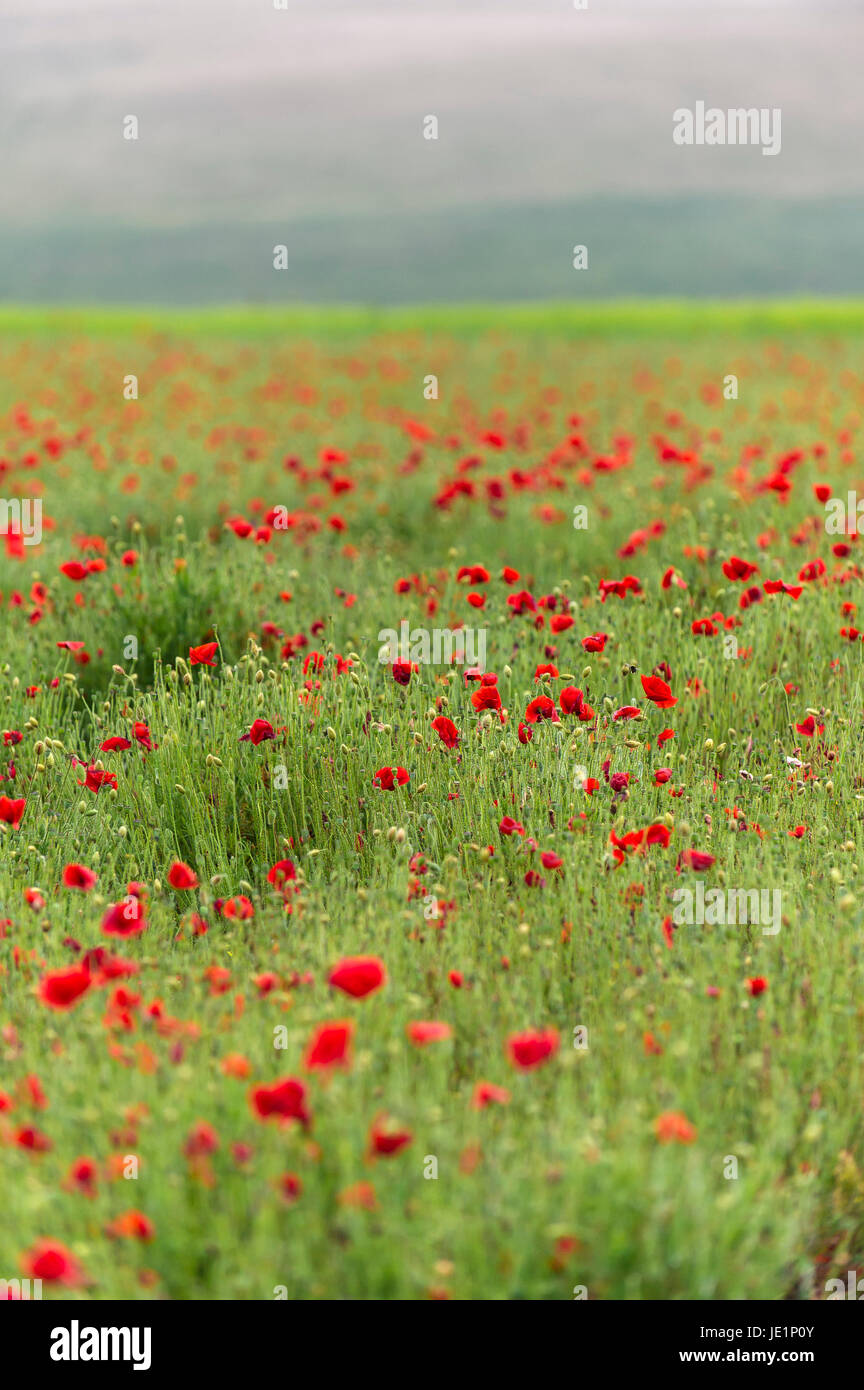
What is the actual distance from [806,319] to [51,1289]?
87.7 ft

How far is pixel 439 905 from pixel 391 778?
61 cm

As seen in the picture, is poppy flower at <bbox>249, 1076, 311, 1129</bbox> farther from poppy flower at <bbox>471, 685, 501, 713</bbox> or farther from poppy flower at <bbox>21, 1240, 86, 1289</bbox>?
poppy flower at <bbox>471, 685, 501, 713</bbox>

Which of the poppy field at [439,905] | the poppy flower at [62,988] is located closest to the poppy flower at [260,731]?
the poppy field at [439,905]

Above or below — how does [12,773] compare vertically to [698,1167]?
above

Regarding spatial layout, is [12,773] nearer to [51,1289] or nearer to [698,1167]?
[51,1289]

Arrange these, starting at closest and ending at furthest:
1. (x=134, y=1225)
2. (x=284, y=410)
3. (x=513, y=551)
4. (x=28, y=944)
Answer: (x=134, y=1225), (x=28, y=944), (x=513, y=551), (x=284, y=410)

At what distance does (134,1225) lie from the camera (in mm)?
2186

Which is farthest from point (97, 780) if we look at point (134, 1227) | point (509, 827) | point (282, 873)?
point (134, 1227)

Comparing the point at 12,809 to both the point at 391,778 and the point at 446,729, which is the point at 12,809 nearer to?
the point at 391,778

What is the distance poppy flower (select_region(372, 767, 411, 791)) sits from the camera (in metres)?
3.97
